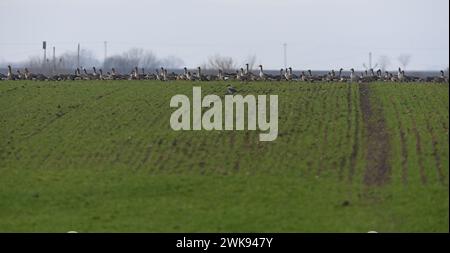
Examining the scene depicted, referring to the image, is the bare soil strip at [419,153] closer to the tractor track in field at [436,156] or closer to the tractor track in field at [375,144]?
the tractor track in field at [436,156]

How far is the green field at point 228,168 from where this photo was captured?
811 inches

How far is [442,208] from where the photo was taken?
2061 centimetres

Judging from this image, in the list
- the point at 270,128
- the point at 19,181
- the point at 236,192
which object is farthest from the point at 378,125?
the point at 19,181

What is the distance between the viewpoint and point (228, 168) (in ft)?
81.0

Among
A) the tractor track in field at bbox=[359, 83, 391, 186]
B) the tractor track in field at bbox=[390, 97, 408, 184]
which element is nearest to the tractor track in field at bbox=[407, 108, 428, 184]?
the tractor track in field at bbox=[390, 97, 408, 184]

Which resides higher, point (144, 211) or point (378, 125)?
point (378, 125)

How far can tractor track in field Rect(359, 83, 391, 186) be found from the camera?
23045mm

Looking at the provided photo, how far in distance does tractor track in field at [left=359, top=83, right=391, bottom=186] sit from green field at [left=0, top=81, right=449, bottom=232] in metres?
0.06

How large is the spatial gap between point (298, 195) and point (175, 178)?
3.97 meters

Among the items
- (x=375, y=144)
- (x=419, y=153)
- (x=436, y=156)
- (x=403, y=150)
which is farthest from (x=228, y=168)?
(x=436, y=156)

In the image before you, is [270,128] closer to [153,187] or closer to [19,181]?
[153,187]

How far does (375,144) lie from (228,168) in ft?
16.8

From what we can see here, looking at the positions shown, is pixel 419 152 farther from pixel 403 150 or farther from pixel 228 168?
pixel 228 168
